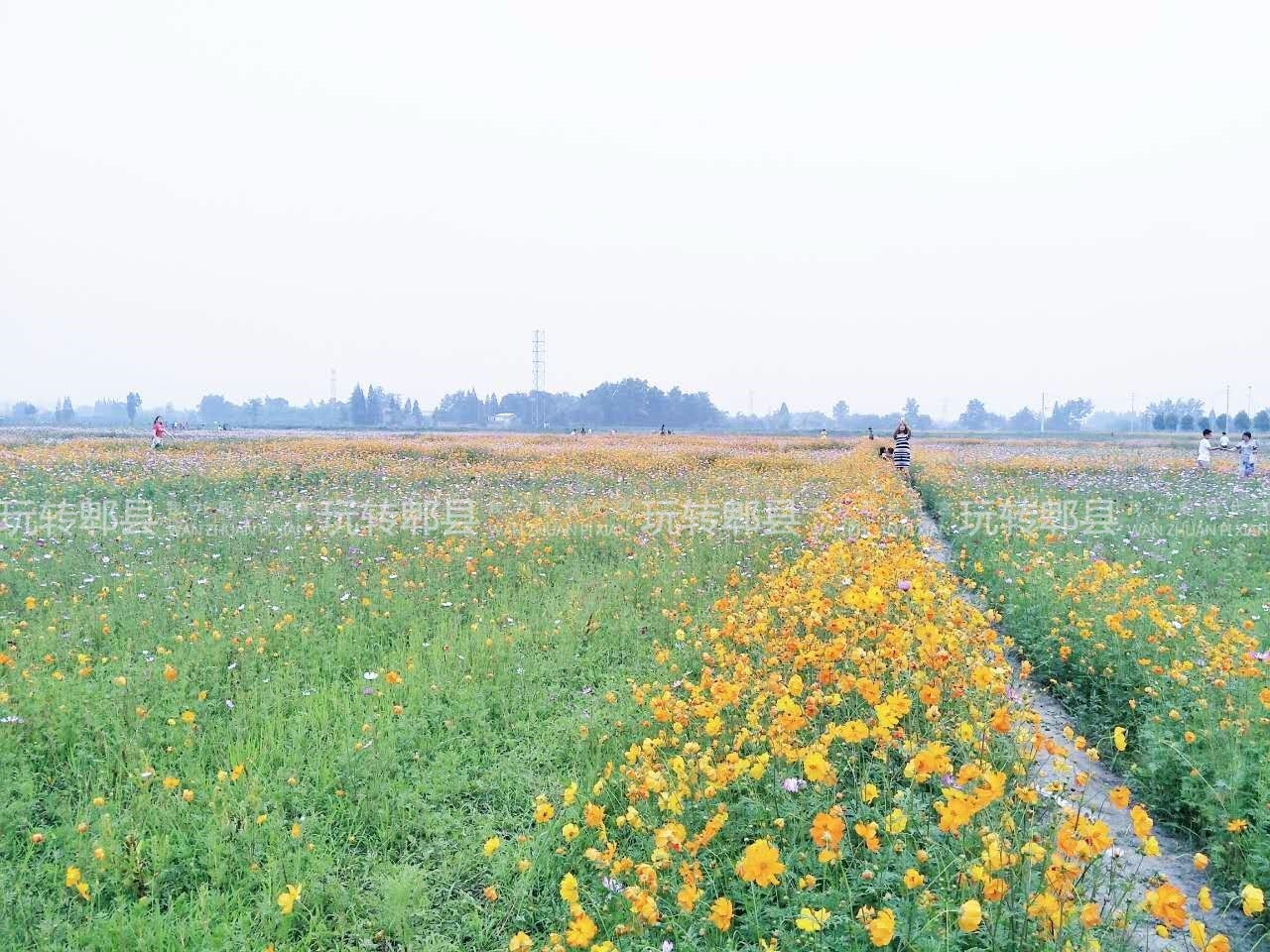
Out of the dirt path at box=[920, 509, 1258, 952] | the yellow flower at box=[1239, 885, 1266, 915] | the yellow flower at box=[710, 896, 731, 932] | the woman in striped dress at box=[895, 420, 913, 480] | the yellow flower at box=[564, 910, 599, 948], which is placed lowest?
the dirt path at box=[920, 509, 1258, 952]

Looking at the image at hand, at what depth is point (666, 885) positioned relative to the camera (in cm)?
271

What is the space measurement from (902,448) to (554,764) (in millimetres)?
17486

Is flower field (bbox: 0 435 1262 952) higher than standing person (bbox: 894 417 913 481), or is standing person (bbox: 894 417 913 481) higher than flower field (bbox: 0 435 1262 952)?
standing person (bbox: 894 417 913 481)

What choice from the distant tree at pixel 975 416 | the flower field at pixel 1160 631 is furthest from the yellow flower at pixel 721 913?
the distant tree at pixel 975 416

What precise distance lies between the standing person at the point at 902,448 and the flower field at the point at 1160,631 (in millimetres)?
6169

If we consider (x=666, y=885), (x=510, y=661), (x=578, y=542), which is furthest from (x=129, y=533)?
(x=666, y=885)

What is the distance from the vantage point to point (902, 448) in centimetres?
1986

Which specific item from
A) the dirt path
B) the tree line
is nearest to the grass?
the dirt path

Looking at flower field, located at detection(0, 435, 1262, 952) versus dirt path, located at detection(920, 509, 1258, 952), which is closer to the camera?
flower field, located at detection(0, 435, 1262, 952)

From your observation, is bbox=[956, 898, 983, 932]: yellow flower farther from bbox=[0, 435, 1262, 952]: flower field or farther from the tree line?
the tree line

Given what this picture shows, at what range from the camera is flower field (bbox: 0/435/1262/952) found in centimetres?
251

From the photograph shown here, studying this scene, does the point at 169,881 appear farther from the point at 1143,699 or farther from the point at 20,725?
the point at 1143,699

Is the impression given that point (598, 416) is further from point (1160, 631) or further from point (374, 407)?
point (1160, 631)

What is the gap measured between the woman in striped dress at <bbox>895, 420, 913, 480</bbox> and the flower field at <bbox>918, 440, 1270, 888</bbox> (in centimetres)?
620
